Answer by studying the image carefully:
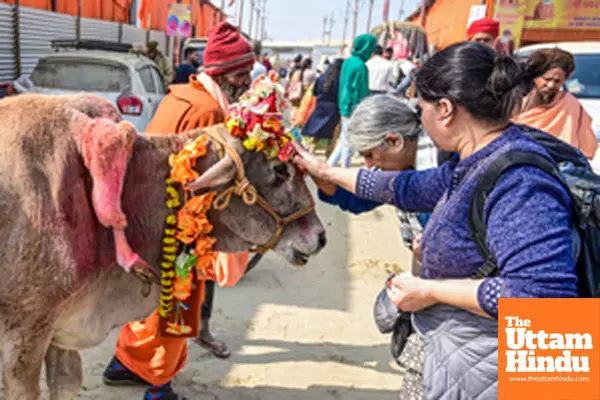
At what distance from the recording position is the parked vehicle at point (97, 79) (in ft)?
25.5

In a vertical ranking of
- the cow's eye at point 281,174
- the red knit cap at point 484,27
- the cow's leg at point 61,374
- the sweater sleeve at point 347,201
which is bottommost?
the cow's leg at point 61,374

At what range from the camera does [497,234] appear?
5.18ft

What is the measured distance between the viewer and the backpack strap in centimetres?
159

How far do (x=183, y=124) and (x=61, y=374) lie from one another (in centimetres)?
143

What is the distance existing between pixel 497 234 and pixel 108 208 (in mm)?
1393

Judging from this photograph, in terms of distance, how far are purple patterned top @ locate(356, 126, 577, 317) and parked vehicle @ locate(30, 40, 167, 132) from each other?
670 centimetres

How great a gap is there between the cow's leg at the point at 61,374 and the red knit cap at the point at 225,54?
5.98 ft

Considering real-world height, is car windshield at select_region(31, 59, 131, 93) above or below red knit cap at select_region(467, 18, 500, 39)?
below

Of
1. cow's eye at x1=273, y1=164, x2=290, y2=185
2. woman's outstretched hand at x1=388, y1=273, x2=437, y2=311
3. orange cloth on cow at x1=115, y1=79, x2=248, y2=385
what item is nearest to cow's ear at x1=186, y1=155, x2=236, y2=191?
cow's eye at x1=273, y1=164, x2=290, y2=185

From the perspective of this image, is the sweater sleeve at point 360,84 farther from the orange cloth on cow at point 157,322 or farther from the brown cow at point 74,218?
the brown cow at point 74,218

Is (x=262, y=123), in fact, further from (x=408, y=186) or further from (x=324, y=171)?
(x=408, y=186)

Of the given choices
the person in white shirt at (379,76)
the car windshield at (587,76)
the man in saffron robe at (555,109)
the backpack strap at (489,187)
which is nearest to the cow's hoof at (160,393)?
the backpack strap at (489,187)

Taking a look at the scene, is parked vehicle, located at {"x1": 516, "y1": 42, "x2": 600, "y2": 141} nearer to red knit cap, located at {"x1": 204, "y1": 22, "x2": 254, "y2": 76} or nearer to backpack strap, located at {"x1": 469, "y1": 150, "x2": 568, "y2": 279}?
red knit cap, located at {"x1": 204, "y1": 22, "x2": 254, "y2": 76}

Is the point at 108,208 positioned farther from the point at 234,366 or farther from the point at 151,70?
the point at 151,70
